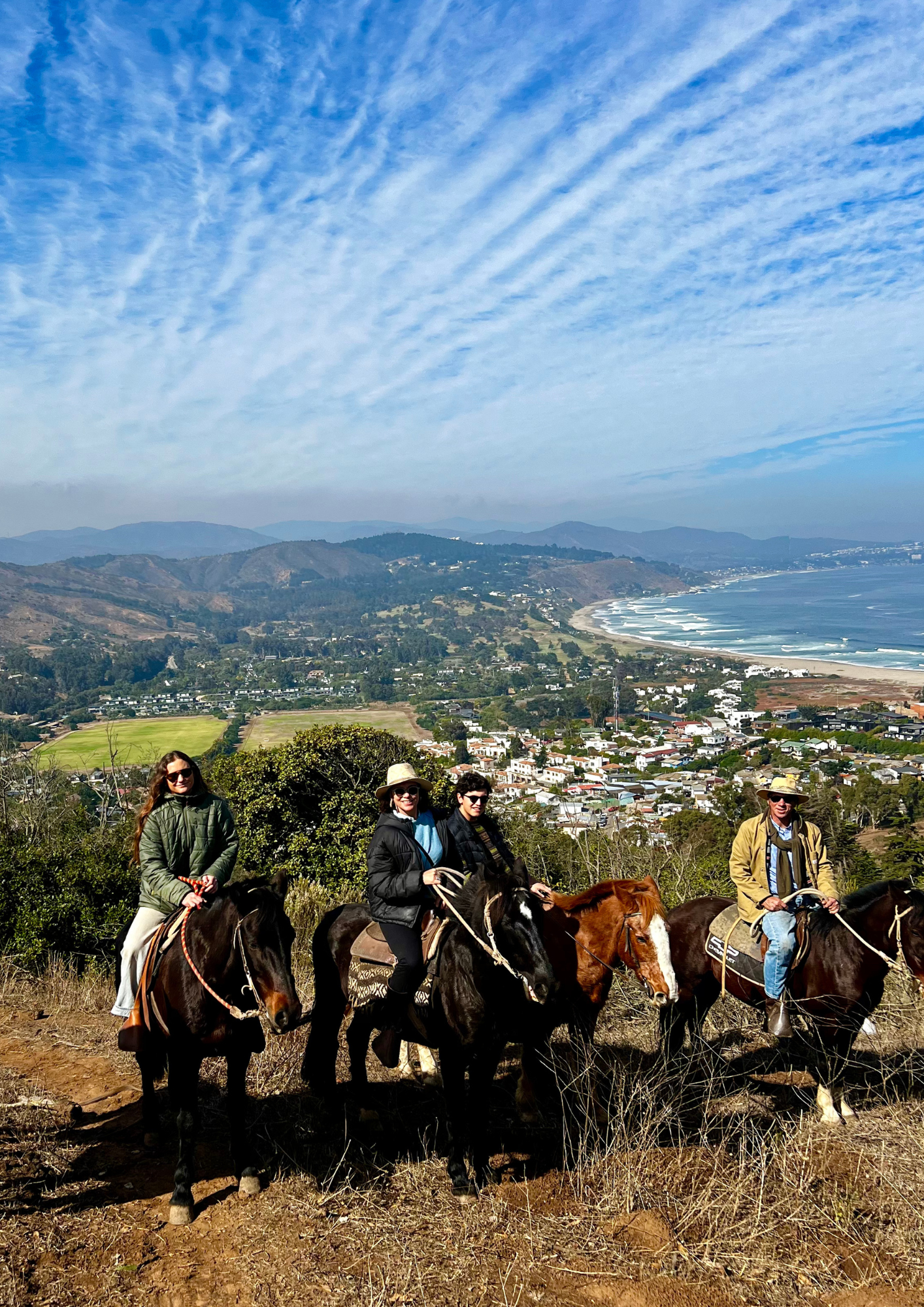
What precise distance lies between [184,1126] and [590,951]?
2563 millimetres

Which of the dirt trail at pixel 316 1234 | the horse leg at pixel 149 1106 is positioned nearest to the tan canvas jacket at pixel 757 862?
the dirt trail at pixel 316 1234

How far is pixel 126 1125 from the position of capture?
4828mm

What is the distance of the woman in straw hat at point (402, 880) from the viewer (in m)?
4.43

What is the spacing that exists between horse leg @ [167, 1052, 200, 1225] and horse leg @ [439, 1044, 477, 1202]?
1.33m

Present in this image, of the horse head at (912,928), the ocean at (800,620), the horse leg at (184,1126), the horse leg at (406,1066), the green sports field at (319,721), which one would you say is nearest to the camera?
the horse leg at (184,1126)

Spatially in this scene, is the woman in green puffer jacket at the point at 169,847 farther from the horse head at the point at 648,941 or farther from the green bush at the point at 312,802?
the green bush at the point at 312,802

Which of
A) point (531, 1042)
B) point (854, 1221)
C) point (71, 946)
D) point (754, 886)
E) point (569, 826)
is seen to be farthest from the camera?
point (569, 826)

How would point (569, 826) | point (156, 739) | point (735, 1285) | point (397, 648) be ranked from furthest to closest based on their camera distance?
point (397, 648), point (156, 739), point (569, 826), point (735, 1285)

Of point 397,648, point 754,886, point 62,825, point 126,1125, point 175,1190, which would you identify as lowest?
point 397,648

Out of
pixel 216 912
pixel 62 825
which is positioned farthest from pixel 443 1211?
pixel 62 825

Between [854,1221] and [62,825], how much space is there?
15.5 meters

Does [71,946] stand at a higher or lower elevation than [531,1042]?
lower

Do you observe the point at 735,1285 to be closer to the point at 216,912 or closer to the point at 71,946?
the point at 216,912

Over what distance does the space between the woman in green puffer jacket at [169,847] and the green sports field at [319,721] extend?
4277cm
